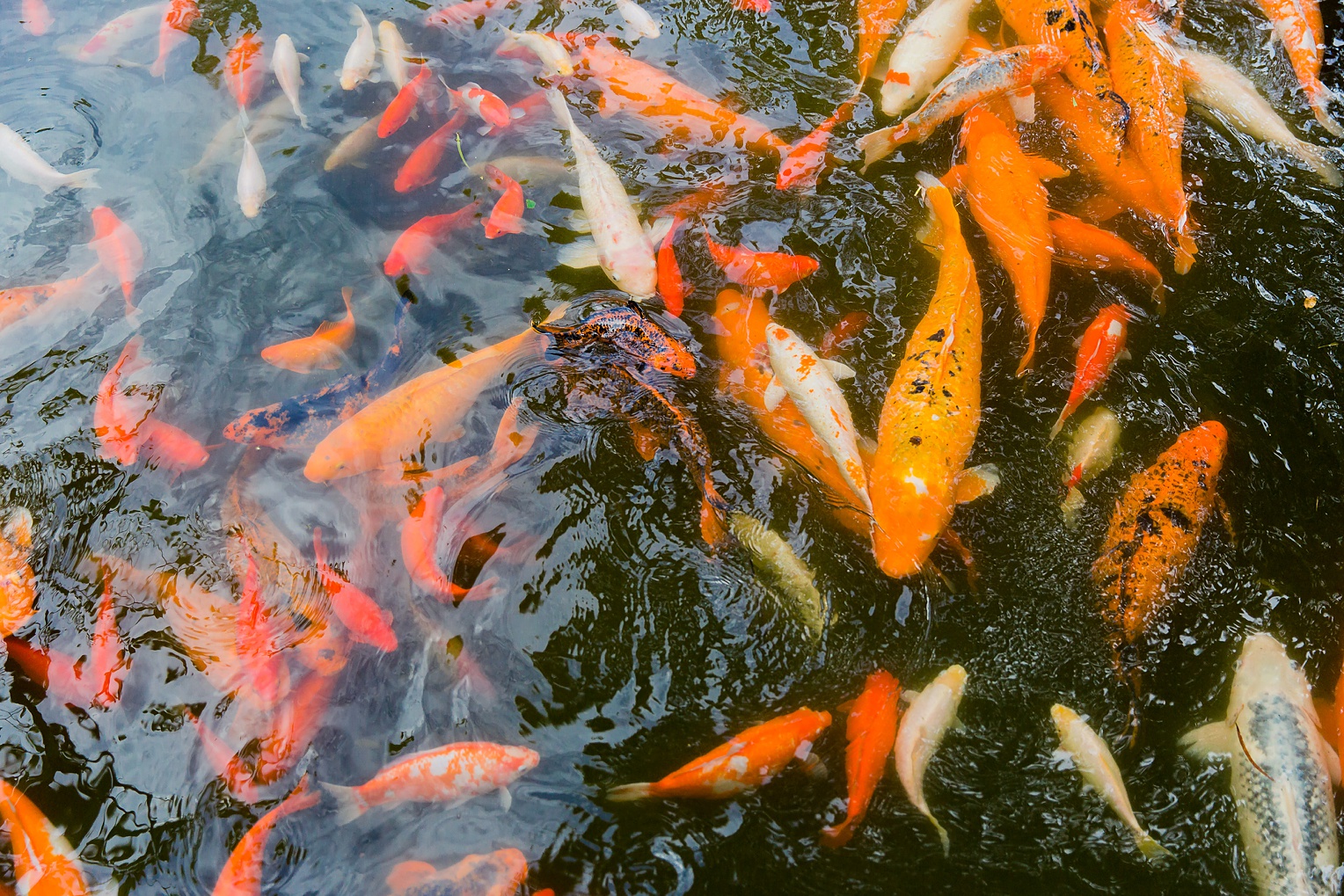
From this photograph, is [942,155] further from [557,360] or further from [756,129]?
[557,360]

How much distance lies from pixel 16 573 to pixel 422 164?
2.55m

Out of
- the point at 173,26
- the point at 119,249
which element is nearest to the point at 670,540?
the point at 119,249

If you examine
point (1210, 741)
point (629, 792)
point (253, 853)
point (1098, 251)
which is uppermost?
point (1098, 251)

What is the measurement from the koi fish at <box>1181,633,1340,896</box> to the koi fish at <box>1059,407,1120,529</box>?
695 millimetres

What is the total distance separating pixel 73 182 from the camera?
4141mm

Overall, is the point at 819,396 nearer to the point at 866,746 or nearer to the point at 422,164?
the point at 866,746

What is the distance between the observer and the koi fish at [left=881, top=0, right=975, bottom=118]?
13.4ft

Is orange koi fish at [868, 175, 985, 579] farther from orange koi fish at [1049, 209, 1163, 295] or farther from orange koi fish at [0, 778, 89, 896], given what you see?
orange koi fish at [0, 778, 89, 896]

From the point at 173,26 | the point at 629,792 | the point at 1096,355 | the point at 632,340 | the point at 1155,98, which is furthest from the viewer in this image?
the point at 173,26

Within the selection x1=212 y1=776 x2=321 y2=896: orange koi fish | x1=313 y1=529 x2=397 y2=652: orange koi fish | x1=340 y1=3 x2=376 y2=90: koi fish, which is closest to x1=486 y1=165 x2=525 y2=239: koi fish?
x1=340 y1=3 x2=376 y2=90: koi fish

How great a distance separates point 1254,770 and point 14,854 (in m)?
3.93

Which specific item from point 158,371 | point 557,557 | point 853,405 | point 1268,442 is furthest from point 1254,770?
point 158,371

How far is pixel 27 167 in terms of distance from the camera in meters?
4.06

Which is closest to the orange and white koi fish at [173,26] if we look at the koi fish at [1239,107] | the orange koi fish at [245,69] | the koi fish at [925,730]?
the orange koi fish at [245,69]
